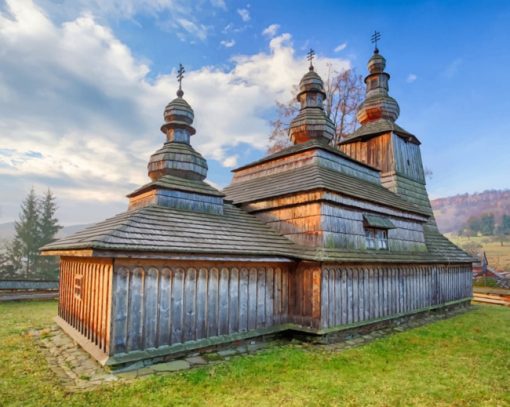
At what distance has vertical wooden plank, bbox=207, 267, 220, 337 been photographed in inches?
332

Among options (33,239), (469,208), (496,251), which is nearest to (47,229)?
(33,239)

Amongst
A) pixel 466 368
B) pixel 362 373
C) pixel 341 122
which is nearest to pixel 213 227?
pixel 362 373

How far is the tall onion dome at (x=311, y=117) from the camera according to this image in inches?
580

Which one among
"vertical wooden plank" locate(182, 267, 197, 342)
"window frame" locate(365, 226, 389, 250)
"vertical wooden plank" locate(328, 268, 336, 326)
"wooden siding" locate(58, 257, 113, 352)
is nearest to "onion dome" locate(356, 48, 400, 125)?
"window frame" locate(365, 226, 389, 250)

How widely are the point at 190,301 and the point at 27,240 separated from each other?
111 feet

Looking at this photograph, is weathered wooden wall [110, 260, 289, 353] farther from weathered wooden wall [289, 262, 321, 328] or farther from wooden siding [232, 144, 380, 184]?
wooden siding [232, 144, 380, 184]

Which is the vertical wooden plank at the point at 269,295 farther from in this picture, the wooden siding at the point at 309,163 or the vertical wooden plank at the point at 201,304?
the wooden siding at the point at 309,163

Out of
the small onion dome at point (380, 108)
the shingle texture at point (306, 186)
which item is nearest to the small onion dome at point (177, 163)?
the shingle texture at point (306, 186)

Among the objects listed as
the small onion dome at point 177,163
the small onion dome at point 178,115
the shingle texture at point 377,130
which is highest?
the shingle texture at point 377,130

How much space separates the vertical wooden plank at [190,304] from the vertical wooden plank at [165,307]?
40 centimetres

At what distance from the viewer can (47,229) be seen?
34781 millimetres

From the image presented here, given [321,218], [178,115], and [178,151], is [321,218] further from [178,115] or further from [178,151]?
[178,115]

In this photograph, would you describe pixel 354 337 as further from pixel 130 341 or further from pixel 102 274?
pixel 102 274

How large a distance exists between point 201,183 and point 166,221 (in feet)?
10.3
